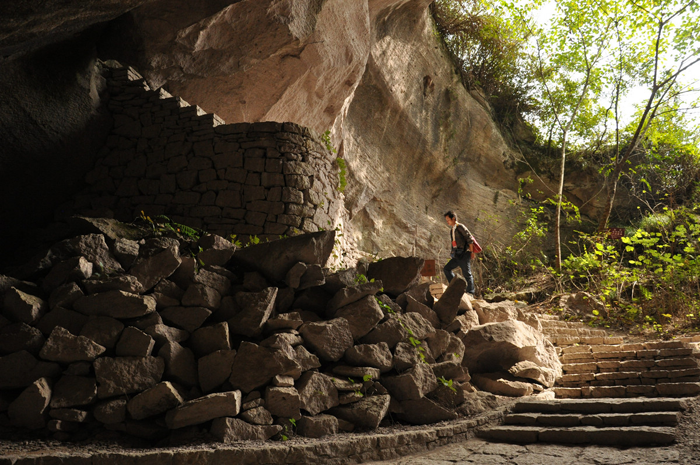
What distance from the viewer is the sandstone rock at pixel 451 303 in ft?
16.7

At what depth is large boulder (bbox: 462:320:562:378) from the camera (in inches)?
206

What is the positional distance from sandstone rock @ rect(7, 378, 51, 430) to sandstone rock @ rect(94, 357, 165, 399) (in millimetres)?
311

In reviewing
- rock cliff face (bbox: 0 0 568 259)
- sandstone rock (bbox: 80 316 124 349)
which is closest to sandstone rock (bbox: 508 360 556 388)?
sandstone rock (bbox: 80 316 124 349)

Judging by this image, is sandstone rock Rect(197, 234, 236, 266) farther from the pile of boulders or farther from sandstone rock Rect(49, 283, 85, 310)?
sandstone rock Rect(49, 283, 85, 310)

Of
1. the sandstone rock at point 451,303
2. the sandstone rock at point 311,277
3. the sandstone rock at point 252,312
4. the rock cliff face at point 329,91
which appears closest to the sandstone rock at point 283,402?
the sandstone rock at point 252,312

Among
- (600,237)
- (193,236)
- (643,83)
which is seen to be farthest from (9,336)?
(643,83)

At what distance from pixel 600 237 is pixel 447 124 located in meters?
4.82

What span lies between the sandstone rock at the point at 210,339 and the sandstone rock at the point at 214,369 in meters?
0.07

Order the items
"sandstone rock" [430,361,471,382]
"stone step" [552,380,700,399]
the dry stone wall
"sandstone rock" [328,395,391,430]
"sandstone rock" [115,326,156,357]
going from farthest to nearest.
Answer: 1. the dry stone wall
2. "stone step" [552,380,700,399]
3. "sandstone rock" [430,361,471,382]
4. "sandstone rock" [328,395,391,430]
5. "sandstone rock" [115,326,156,357]

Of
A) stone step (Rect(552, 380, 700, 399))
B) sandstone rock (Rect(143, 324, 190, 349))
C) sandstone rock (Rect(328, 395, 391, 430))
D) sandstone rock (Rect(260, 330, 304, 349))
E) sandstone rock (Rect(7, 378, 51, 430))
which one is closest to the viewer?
sandstone rock (Rect(7, 378, 51, 430))

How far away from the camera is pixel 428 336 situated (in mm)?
4602

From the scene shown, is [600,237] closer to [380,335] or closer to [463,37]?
[463,37]

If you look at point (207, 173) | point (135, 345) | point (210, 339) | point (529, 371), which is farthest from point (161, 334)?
point (529, 371)

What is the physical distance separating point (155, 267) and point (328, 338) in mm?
1425
